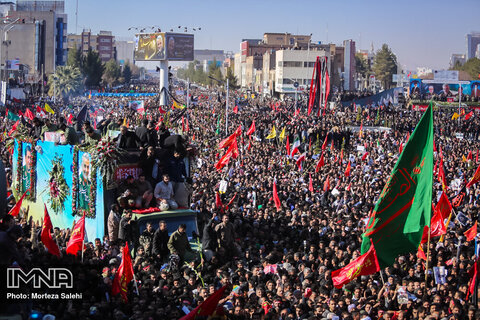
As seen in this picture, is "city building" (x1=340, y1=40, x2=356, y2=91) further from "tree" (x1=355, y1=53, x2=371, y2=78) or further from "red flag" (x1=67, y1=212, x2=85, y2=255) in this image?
"red flag" (x1=67, y1=212, x2=85, y2=255)

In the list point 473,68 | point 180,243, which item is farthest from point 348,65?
point 180,243

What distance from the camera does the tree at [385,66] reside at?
451 feet

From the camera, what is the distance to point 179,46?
10412 centimetres

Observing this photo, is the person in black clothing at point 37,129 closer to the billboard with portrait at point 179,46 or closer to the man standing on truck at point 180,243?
the man standing on truck at point 180,243

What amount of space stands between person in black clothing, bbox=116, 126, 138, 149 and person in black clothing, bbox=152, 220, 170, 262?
210 centimetres

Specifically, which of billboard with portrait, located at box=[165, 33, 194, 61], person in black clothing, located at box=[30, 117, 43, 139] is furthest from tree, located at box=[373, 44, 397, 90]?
person in black clothing, located at box=[30, 117, 43, 139]

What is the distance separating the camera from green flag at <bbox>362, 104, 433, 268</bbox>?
355 inches

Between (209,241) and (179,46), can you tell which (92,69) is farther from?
A: (209,241)

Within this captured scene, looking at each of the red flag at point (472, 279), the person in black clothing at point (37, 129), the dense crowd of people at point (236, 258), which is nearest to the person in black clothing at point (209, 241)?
the dense crowd of people at point (236, 258)

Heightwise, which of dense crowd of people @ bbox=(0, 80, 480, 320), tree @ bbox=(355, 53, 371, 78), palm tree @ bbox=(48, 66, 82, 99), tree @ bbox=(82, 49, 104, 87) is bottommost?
Result: dense crowd of people @ bbox=(0, 80, 480, 320)

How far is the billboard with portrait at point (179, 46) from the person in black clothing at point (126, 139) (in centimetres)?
9049

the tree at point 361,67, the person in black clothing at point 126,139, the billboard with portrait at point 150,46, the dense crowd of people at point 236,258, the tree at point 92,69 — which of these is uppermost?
the tree at point 361,67

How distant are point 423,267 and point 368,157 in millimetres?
17152

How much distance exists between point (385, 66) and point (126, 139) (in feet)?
422
